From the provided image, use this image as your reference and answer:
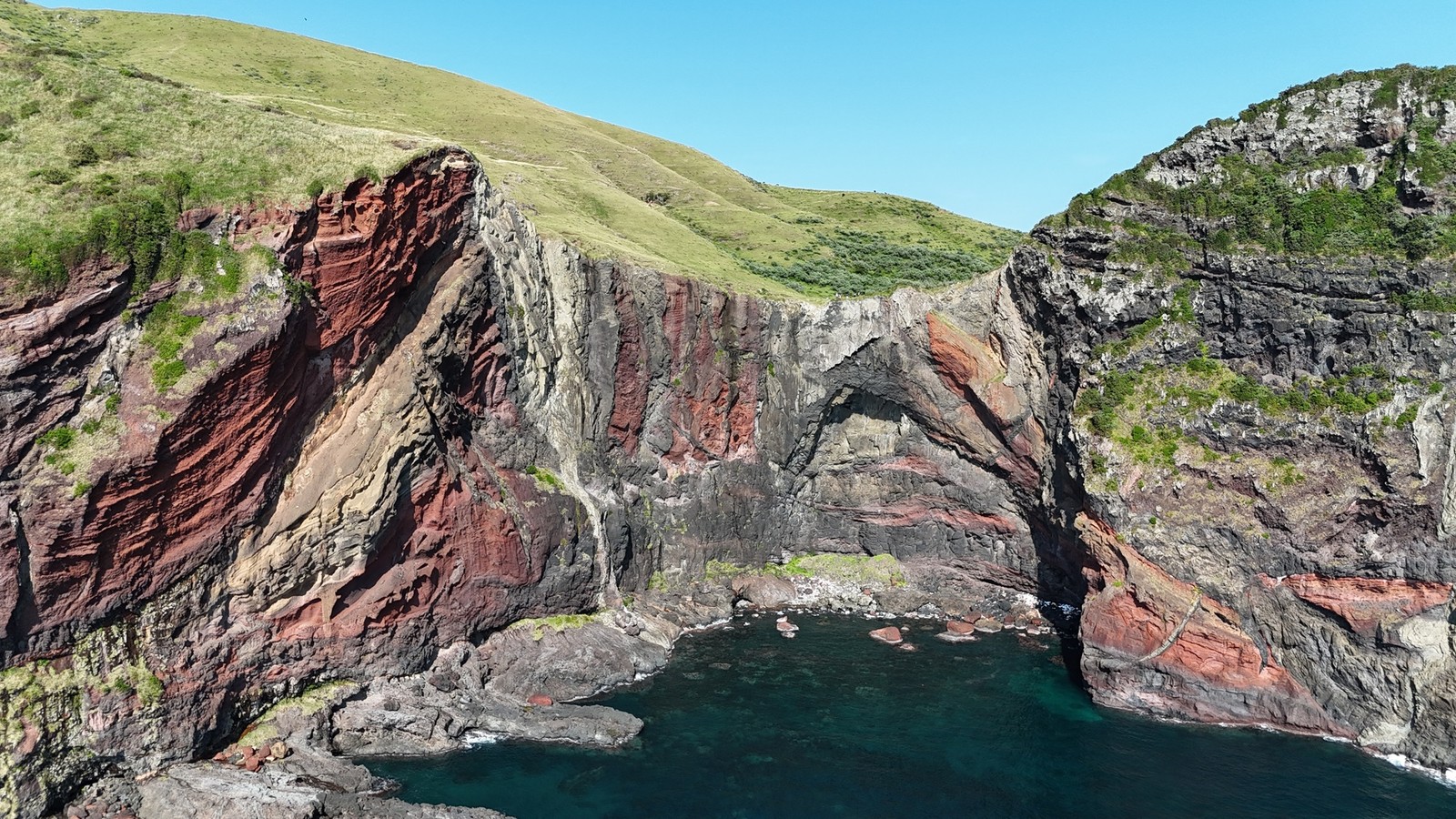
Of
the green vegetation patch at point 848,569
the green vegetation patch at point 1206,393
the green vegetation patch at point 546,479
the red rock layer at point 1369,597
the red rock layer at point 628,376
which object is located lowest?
the green vegetation patch at point 848,569

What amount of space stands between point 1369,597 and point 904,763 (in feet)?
77.0

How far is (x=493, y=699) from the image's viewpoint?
38938mm

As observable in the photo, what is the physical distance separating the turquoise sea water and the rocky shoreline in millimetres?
1273

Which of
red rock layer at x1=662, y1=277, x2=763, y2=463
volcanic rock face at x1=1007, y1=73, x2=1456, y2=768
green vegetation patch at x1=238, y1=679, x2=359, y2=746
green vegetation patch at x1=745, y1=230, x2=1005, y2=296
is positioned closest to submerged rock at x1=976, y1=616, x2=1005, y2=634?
volcanic rock face at x1=1007, y1=73, x2=1456, y2=768

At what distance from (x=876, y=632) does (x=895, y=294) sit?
72.1 ft

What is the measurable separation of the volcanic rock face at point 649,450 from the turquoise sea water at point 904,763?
242 cm

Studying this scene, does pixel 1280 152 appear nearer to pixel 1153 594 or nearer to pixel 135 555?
pixel 1153 594

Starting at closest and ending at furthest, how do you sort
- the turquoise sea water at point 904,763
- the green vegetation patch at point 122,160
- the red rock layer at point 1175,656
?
the green vegetation patch at point 122,160
the turquoise sea water at point 904,763
the red rock layer at point 1175,656

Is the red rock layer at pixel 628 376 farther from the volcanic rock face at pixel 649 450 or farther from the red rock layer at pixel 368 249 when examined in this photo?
the red rock layer at pixel 368 249

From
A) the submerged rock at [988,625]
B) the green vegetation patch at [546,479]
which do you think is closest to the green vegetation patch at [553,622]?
the green vegetation patch at [546,479]

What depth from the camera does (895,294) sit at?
179ft

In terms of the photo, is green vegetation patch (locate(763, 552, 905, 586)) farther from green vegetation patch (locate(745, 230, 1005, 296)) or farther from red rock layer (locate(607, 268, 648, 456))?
green vegetation patch (locate(745, 230, 1005, 296))

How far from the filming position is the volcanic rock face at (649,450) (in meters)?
30.1

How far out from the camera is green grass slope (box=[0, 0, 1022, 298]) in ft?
114
